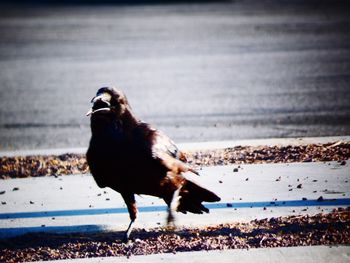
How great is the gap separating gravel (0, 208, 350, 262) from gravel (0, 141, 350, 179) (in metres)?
1.74

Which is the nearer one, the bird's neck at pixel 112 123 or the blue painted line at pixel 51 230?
the bird's neck at pixel 112 123

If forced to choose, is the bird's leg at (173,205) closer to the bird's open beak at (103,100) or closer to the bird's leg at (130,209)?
the bird's leg at (130,209)

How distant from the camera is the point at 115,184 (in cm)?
465

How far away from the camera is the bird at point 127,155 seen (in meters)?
4.56

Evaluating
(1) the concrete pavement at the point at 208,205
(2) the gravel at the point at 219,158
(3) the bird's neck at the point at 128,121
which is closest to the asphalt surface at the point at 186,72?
(2) the gravel at the point at 219,158

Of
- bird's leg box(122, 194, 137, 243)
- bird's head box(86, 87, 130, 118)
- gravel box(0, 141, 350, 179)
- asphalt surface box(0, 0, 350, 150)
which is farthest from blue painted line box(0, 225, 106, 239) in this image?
asphalt surface box(0, 0, 350, 150)

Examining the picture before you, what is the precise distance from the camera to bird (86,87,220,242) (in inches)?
180

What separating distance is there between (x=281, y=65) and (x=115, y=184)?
8.53 meters

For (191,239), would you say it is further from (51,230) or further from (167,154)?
(51,230)

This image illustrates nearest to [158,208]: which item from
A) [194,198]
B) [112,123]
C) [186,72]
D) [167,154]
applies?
[194,198]

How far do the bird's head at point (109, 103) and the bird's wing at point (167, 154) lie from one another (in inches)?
11.6

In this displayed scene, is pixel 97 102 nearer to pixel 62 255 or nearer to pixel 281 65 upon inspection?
pixel 62 255

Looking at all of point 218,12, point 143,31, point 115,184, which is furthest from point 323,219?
point 218,12

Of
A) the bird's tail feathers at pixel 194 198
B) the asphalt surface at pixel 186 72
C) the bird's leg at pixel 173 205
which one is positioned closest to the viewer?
the bird's leg at pixel 173 205
